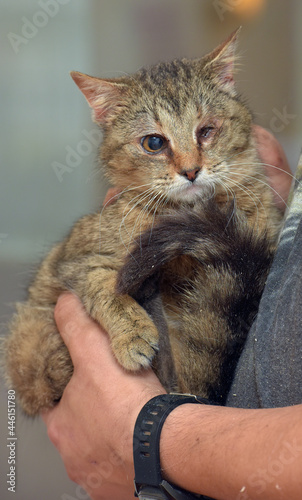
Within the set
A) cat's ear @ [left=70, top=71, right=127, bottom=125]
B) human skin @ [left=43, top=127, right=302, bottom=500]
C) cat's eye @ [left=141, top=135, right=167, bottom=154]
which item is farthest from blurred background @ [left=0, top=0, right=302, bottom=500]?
human skin @ [left=43, top=127, right=302, bottom=500]

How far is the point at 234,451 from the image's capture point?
665 millimetres

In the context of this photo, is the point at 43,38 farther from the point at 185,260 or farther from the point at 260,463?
the point at 260,463

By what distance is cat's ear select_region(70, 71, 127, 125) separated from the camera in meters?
1.30

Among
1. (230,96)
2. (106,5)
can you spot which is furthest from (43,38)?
(230,96)

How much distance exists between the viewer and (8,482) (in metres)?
2.12

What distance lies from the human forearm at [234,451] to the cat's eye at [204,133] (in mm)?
657

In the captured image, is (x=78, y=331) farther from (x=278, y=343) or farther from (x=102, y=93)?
(x=102, y=93)

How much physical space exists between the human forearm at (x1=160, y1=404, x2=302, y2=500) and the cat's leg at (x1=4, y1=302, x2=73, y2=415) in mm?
460

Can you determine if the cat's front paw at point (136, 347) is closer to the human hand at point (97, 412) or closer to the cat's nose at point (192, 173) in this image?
the human hand at point (97, 412)

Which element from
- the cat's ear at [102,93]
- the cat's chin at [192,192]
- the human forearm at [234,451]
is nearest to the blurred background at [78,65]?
the cat's ear at [102,93]

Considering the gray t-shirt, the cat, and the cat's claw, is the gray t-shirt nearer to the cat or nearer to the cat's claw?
the cat

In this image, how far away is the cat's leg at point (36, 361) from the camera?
46.9 inches

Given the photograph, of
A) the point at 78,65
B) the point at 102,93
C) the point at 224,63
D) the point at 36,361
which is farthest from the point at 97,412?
the point at 78,65

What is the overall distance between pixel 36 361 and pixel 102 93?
27.5 inches
